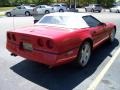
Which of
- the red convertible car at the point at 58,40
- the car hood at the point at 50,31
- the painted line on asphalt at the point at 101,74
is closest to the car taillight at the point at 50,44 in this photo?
the red convertible car at the point at 58,40

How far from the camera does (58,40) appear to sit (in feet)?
16.6

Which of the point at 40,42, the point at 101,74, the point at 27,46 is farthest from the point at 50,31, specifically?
the point at 101,74

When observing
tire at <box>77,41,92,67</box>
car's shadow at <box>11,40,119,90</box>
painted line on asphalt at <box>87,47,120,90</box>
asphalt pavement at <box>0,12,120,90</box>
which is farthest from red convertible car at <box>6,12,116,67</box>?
painted line on asphalt at <box>87,47,120,90</box>

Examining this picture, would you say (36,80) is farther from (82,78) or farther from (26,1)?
(26,1)

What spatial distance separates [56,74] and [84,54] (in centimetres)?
98

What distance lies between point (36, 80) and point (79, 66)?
4.15ft

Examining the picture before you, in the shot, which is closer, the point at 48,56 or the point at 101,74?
the point at 48,56

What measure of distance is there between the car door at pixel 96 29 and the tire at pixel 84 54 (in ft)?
1.44

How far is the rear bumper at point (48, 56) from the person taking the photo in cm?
498

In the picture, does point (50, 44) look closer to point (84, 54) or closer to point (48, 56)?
point (48, 56)

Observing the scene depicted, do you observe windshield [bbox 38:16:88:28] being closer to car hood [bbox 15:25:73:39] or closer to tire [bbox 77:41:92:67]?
car hood [bbox 15:25:73:39]

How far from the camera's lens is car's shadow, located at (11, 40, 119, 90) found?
4996 millimetres

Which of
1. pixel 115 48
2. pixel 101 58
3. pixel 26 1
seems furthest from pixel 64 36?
pixel 26 1

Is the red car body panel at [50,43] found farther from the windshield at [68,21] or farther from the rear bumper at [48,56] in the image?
the windshield at [68,21]
